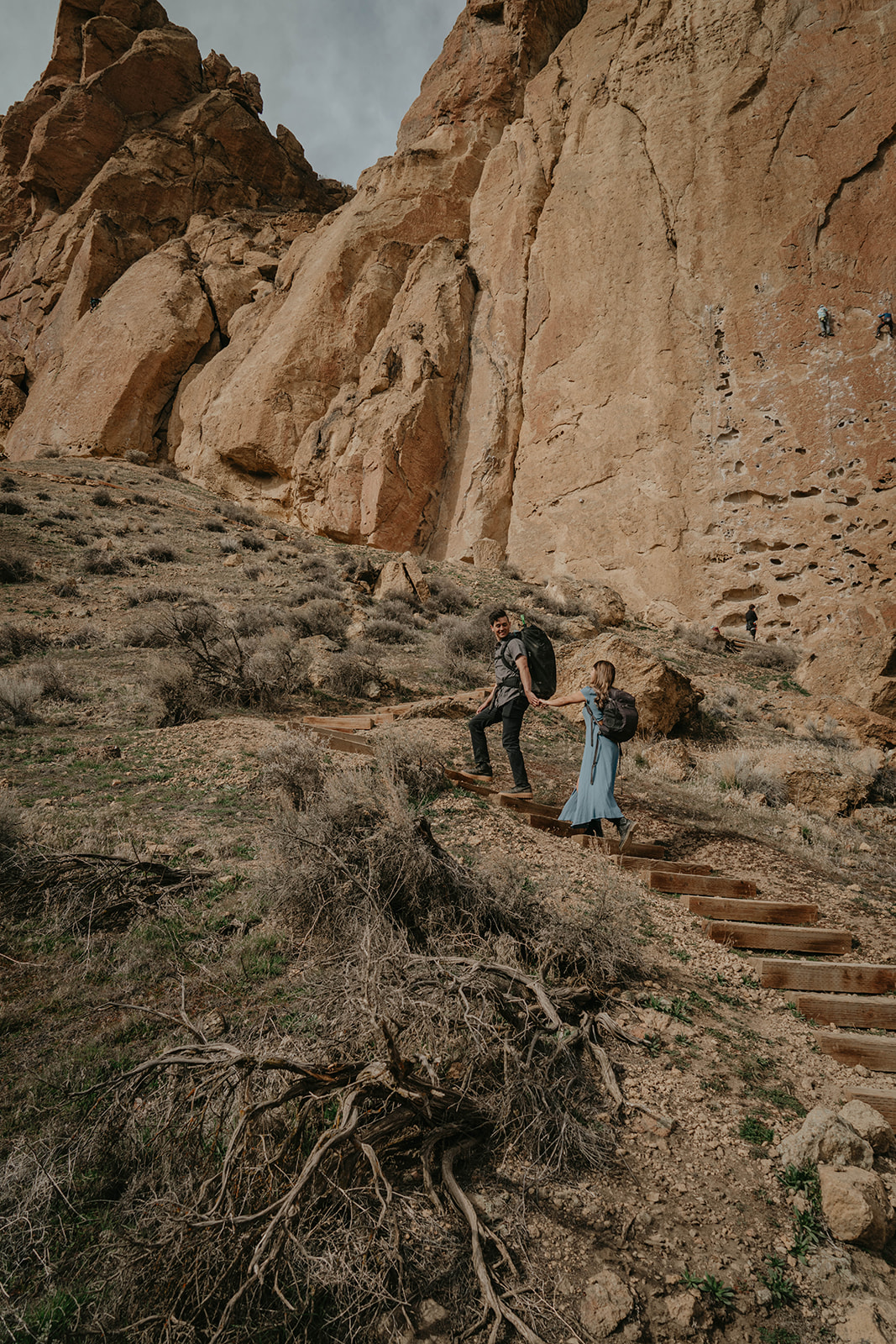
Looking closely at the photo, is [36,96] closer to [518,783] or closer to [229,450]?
[229,450]

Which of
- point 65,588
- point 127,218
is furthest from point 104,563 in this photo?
point 127,218

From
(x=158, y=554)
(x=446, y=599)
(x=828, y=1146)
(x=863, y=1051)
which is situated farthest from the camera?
(x=158, y=554)

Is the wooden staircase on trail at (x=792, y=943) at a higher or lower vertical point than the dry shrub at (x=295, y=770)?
lower

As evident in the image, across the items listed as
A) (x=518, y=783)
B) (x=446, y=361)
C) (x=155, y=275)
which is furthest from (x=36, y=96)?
(x=518, y=783)

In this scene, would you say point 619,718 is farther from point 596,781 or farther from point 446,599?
point 446,599

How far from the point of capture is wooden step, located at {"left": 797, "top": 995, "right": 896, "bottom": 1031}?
3510 millimetres

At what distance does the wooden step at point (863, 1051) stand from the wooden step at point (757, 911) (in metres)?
1.15

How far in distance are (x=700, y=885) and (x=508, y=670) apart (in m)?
2.37

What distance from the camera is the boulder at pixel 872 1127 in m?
2.65

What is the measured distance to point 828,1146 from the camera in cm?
250

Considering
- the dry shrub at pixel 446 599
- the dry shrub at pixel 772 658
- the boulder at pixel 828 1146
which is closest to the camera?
the boulder at pixel 828 1146

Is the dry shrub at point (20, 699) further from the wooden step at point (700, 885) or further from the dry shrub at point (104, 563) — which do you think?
the dry shrub at point (104, 563)

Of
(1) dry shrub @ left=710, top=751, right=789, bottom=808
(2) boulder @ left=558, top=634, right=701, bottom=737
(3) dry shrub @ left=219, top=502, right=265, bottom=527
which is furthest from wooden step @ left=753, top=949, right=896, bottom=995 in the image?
(3) dry shrub @ left=219, top=502, right=265, bottom=527

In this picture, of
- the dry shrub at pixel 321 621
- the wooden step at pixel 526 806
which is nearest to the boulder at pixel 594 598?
the dry shrub at pixel 321 621
